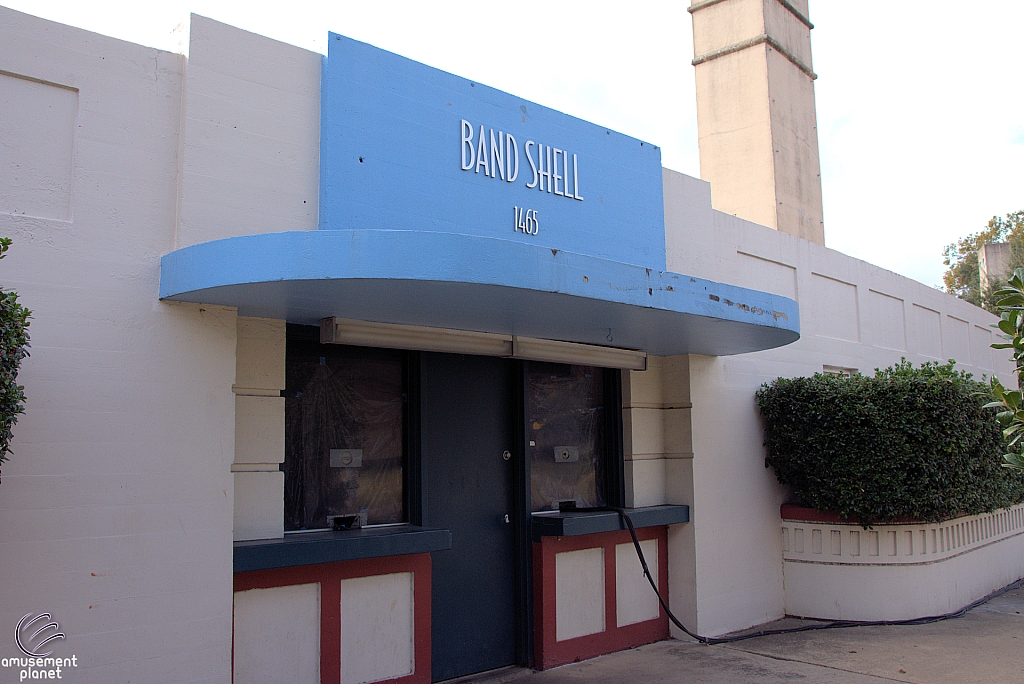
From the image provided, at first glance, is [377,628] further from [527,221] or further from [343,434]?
[527,221]

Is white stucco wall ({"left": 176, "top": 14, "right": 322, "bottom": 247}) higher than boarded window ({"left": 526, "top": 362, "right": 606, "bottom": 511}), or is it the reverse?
white stucco wall ({"left": 176, "top": 14, "right": 322, "bottom": 247})

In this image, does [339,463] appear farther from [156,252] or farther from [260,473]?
[156,252]

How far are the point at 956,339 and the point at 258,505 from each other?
11500mm

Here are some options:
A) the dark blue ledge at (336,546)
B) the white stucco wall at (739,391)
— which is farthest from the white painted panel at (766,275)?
the dark blue ledge at (336,546)

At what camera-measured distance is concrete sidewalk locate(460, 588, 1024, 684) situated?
595cm

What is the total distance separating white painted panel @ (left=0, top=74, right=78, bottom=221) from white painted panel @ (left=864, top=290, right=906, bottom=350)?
8.75 metres

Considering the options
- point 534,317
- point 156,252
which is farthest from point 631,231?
point 156,252

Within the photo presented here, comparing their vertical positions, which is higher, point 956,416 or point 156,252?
point 156,252

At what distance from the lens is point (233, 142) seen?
187 inches

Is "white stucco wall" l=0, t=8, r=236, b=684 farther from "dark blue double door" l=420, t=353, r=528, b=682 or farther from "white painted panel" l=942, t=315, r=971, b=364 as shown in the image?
"white painted panel" l=942, t=315, r=971, b=364

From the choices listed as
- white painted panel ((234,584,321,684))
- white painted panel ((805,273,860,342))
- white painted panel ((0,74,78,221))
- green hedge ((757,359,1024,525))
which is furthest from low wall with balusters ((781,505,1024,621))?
white painted panel ((0,74,78,221))

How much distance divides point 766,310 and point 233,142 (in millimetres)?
3722

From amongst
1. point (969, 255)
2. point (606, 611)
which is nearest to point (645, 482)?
point (606, 611)

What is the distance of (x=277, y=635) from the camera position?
4.84m
